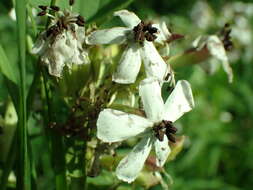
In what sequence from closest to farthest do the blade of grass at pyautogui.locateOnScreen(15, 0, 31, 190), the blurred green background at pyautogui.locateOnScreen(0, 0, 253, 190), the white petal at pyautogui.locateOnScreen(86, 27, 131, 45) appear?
the blade of grass at pyautogui.locateOnScreen(15, 0, 31, 190) < the white petal at pyautogui.locateOnScreen(86, 27, 131, 45) < the blurred green background at pyautogui.locateOnScreen(0, 0, 253, 190)

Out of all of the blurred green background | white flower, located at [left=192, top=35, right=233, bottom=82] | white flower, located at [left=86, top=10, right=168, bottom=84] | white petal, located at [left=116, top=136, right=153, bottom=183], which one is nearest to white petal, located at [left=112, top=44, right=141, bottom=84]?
white flower, located at [left=86, top=10, right=168, bottom=84]

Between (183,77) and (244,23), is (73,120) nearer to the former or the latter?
(183,77)

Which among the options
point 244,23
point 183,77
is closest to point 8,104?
point 183,77

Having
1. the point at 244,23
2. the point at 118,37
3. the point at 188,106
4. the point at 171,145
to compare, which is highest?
the point at 118,37

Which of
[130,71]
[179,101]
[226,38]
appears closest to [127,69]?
[130,71]

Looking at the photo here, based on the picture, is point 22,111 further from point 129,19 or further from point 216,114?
point 216,114

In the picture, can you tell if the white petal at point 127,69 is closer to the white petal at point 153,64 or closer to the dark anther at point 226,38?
the white petal at point 153,64

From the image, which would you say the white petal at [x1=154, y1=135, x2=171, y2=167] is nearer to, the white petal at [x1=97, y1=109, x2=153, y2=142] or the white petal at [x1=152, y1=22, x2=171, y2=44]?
the white petal at [x1=97, y1=109, x2=153, y2=142]
